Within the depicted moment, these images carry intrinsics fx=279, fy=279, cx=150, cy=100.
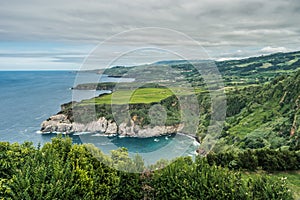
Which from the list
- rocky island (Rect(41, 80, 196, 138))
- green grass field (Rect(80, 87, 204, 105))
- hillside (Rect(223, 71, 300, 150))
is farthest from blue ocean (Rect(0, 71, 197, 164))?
hillside (Rect(223, 71, 300, 150))

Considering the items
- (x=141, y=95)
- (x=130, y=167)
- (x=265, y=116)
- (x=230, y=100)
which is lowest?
(x=265, y=116)

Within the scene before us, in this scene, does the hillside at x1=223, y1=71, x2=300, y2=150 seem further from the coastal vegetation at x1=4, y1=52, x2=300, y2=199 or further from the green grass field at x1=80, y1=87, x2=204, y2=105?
the green grass field at x1=80, y1=87, x2=204, y2=105

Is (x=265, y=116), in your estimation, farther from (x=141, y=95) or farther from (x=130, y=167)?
(x=141, y=95)

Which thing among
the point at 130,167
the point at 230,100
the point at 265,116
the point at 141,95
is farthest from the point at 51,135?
the point at 141,95

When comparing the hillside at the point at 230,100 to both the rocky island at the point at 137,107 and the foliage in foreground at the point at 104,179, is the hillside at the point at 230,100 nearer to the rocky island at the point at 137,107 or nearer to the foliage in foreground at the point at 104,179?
the rocky island at the point at 137,107

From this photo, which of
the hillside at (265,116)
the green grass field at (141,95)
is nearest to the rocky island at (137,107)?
the green grass field at (141,95)

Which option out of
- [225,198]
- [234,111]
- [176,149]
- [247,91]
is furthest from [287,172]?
[247,91]

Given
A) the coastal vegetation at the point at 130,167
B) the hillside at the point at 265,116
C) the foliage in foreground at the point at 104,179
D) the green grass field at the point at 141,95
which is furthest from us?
the hillside at the point at 265,116

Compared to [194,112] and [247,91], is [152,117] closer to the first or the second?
[194,112]
